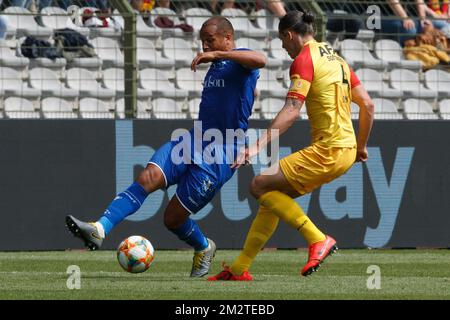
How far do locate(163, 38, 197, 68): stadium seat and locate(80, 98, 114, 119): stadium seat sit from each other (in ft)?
4.46

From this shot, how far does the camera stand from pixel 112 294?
28.5 ft

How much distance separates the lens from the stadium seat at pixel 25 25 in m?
15.3

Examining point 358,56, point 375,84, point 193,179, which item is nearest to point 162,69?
point 358,56

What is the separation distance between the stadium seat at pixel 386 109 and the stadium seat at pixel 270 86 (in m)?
1.34

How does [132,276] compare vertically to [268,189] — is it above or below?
below

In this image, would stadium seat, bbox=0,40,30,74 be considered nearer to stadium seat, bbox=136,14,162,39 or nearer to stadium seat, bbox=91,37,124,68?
stadium seat, bbox=91,37,124,68

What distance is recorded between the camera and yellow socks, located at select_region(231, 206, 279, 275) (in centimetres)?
994

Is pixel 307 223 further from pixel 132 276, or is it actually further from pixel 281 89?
pixel 281 89

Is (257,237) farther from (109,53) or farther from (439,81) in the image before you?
(439,81)

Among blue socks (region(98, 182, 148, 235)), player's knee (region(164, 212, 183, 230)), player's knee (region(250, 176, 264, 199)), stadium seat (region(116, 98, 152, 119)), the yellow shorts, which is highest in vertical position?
stadium seat (region(116, 98, 152, 119))

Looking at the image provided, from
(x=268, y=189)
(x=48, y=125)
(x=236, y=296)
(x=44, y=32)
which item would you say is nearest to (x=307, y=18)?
(x=268, y=189)

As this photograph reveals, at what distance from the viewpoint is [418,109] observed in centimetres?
1662

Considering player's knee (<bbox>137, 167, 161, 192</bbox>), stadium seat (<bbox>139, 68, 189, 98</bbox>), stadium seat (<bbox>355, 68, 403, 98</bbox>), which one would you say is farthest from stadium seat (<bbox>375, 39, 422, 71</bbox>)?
player's knee (<bbox>137, 167, 161, 192</bbox>)
